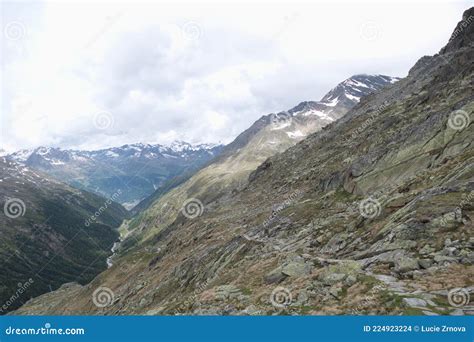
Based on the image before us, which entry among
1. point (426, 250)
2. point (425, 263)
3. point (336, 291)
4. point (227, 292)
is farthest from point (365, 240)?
point (227, 292)

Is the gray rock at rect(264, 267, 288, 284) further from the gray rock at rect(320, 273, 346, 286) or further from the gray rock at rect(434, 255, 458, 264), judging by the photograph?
the gray rock at rect(434, 255, 458, 264)

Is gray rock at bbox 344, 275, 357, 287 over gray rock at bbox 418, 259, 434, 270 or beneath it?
beneath

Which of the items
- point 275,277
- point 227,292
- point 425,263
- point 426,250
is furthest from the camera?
point 275,277

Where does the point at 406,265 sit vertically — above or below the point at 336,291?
above

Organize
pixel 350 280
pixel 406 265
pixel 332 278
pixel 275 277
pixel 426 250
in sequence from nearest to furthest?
pixel 350 280, pixel 406 265, pixel 332 278, pixel 426 250, pixel 275 277

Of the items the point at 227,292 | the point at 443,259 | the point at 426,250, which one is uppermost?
the point at 426,250

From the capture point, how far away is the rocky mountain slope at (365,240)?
2088 centimetres

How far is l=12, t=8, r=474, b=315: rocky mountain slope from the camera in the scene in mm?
20875

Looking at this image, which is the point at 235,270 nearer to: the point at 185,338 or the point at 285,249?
the point at 285,249

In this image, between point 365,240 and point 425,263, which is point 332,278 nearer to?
point 425,263

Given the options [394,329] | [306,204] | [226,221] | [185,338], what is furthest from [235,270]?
[226,221]

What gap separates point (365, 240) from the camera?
30.2m

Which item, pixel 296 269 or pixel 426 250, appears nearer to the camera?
pixel 426 250

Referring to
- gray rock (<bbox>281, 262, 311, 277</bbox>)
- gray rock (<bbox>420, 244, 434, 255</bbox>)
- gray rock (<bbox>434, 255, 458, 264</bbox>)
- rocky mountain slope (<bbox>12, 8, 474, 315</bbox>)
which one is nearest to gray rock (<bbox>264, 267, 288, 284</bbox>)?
rocky mountain slope (<bbox>12, 8, 474, 315</bbox>)
